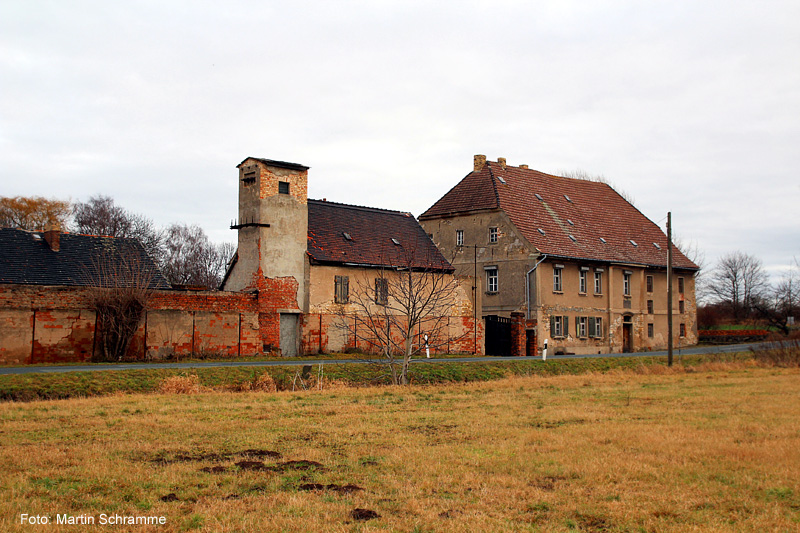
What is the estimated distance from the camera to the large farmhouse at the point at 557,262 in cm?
4297

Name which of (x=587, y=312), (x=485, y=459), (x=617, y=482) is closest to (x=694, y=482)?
(x=617, y=482)

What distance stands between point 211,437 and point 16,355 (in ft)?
59.4

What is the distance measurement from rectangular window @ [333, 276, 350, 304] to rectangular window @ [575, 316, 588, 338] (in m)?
14.5

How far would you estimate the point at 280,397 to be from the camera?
18.8 meters

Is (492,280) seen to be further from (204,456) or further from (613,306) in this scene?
(204,456)

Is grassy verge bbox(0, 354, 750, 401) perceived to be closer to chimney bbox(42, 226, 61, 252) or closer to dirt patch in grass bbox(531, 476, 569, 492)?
dirt patch in grass bbox(531, 476, 569, 492)

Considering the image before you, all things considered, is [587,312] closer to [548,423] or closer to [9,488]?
[548,423]

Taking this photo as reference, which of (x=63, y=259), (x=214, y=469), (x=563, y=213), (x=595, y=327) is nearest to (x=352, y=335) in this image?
(x=63, y=259)

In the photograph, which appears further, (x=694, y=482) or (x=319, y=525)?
(x=694, y=482)

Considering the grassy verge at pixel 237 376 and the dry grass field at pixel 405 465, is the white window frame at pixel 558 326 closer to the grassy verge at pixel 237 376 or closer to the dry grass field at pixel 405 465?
the grassy verge at pixel 237 376

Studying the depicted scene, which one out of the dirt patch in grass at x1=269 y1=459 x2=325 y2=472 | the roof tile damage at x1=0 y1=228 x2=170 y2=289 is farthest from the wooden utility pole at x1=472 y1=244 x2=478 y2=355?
the dirt patch in grass at x1=269 y1=459 x2=325 y2=472

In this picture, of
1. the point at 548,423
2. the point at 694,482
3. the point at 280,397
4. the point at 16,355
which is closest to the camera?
the point at 694,482

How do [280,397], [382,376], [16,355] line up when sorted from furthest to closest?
[16,355] < [382,376] < [280,397]

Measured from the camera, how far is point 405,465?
10.1m
